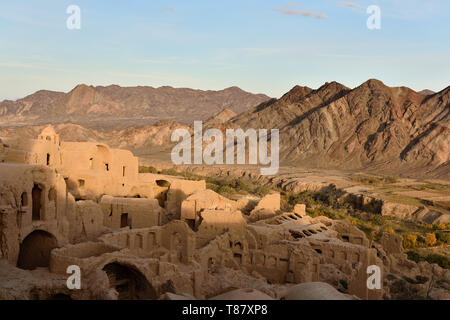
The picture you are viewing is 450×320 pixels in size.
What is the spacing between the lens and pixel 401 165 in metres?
73.0

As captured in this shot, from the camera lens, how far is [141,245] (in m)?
19.4

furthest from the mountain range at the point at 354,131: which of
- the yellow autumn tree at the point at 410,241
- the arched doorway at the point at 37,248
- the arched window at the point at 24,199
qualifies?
the arched window at the point at 24,199

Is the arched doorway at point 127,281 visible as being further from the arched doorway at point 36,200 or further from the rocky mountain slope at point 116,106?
the rocky mountain slope at point 116,106

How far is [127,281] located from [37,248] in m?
4.15

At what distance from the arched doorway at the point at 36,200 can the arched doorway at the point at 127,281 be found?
4.19 m

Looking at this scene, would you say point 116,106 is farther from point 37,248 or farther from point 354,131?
point 37,248

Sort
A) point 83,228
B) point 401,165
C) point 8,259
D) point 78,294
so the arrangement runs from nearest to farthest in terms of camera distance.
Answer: point 78,294
point 8,259
point 83,228
point 401,165

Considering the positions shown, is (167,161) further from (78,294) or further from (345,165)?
(78,294)

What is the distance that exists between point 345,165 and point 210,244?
61201 mm

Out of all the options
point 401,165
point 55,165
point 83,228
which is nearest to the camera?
point 83,228

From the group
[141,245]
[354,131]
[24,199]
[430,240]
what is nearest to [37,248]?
[24,199]

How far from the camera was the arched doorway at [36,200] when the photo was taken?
733 inches

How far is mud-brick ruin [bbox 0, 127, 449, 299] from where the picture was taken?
1495cm
